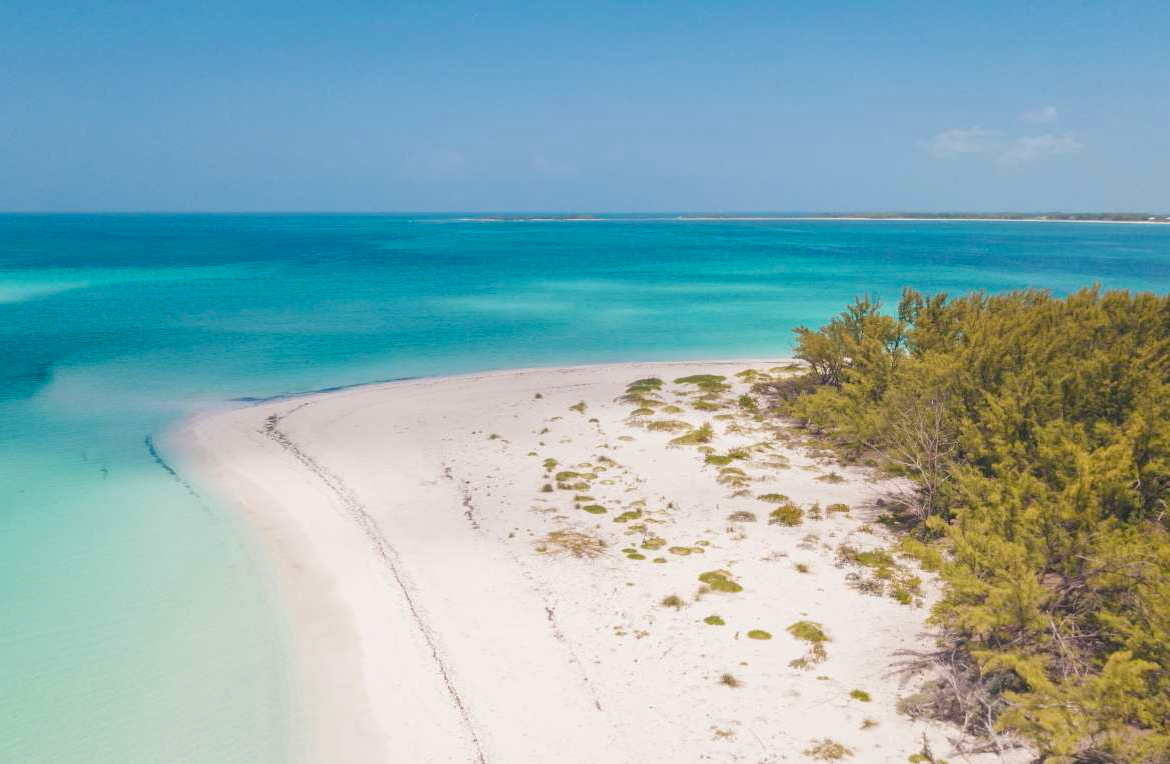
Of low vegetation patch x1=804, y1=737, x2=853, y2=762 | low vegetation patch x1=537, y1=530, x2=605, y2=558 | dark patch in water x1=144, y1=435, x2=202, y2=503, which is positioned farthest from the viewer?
dark patch in water x1=144, y1=435, x2=202, y2=503

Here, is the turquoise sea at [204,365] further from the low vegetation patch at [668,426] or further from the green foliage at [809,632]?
the low vegetation patch at [668,426]

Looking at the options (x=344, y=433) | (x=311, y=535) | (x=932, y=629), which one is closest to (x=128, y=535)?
(x=311, y=535)

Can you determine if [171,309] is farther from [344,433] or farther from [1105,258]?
[1105,258]

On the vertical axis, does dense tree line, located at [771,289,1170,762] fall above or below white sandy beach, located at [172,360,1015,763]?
above

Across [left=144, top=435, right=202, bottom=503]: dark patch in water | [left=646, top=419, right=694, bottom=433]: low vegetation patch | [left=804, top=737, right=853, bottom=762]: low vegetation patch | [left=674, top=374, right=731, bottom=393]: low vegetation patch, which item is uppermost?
[left=674, top=374, right=731, bottom=393]: low vegetation patch

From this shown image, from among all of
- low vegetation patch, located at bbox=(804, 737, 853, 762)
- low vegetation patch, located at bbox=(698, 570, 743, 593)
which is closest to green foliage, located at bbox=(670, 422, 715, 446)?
low vegetation patch, located at bbox=(698, 570, 743, 593)

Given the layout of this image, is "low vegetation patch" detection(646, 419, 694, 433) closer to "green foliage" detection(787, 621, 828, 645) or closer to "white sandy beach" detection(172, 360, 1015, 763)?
"white sandy beach" detection(172, 360, 1015, 763)
